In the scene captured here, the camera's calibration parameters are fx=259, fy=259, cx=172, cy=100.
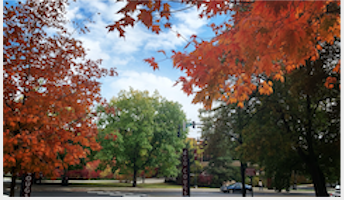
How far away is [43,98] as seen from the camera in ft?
15.3

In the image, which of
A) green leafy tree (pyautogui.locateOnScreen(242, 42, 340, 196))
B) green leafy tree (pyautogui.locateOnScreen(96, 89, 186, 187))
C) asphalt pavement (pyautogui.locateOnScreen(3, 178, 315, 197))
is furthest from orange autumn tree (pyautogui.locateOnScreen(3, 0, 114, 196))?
green leafy tree (pyautogui.locateOnScreen(96, 89, 186, 187))

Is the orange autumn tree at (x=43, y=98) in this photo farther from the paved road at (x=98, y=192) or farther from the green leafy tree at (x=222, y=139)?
the paved road at (x=98, y=192)

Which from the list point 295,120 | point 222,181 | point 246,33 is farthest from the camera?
point 222,181

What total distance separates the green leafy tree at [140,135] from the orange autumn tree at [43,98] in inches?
587

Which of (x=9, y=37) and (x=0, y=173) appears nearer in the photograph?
(x=0, y=173)

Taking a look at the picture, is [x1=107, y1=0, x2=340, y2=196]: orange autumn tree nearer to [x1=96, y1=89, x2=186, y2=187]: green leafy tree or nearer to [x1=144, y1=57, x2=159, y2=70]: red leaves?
[x1=144, y1=57, x2=159, y2=70]: red leaves

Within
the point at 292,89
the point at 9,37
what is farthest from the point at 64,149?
the point at 292,89

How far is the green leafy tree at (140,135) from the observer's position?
2031 centimetres

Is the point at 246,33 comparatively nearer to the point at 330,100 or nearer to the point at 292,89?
the point at 292,89

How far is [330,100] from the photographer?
8.85m

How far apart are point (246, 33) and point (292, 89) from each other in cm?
665

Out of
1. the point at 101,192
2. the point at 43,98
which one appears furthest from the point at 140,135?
the point at 43,98

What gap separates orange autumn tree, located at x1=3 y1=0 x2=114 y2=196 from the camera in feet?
14.1

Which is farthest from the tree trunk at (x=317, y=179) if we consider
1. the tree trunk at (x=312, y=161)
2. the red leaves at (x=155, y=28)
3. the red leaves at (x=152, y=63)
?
the red leaves at (x=155, y=28)
